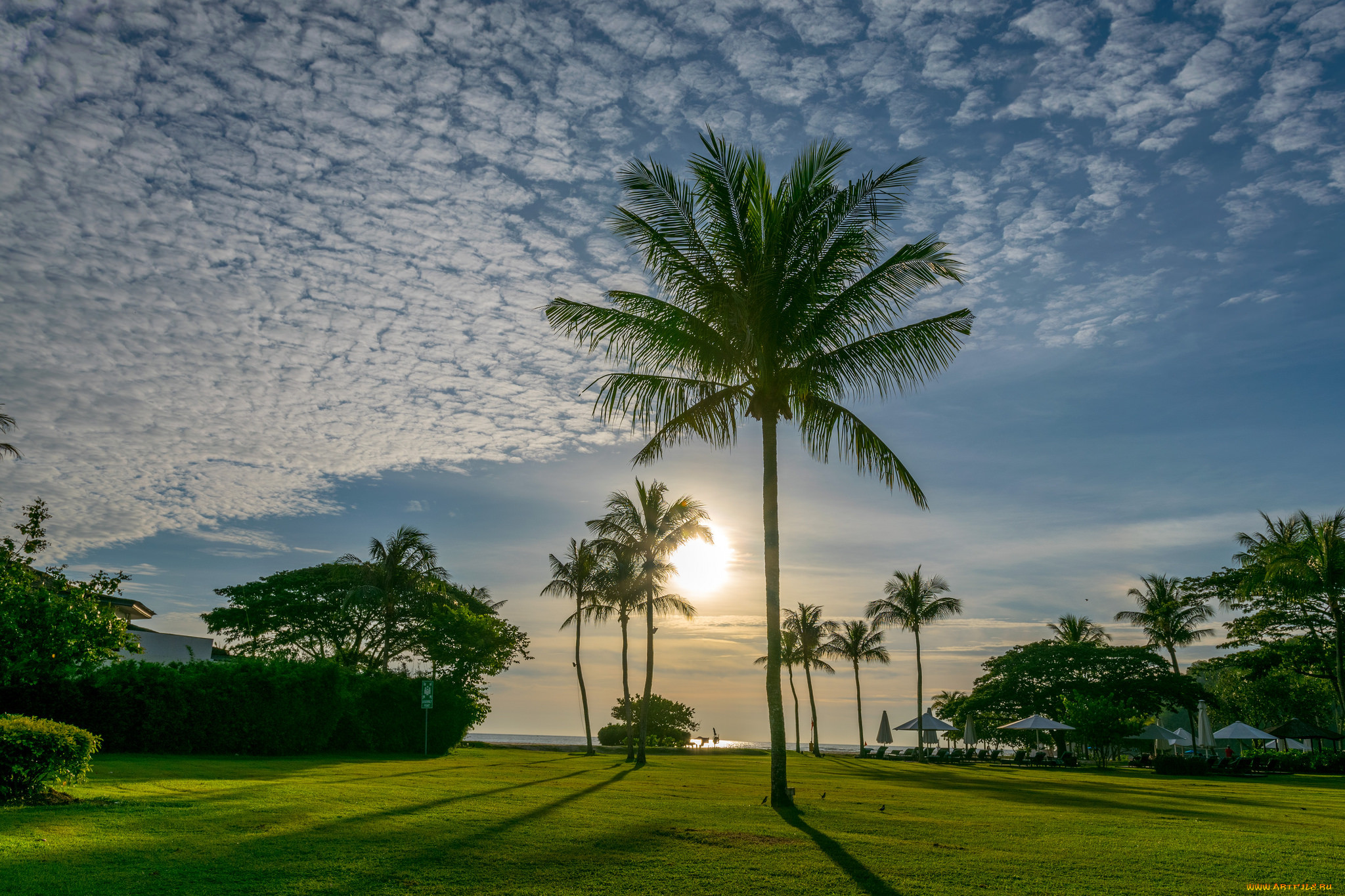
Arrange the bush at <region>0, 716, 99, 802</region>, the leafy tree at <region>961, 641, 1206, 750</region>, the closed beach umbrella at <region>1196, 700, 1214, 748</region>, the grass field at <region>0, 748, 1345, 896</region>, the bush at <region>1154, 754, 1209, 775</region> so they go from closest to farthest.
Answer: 1. the grass field at <region>0, 748, 1345, 896</region>
2. the bush at <region>0, 716, 99, 802</region>
3. the bush at <region>1154, 754, 1209, 775</region>
4. the closed beach umbrella at <region>1196, 700, 1214, 748</region>
5. the leafy tree at <region>961, 641, 1206, 750</region>

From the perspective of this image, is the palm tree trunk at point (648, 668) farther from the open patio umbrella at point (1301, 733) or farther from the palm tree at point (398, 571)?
the open patio umbrella at point (1301, 733)

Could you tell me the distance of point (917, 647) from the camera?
162 ft

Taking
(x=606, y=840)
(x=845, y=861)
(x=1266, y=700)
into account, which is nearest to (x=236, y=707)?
(x=606, y=840)

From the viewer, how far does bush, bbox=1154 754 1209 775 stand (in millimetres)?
31484

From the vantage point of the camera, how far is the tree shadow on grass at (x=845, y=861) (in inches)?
280

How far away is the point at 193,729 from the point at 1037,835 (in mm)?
22234

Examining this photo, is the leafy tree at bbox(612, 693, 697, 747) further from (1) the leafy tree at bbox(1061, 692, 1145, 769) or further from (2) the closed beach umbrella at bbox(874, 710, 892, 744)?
(1) the leafy tree at bbox(1061, 692, 1145, 769)

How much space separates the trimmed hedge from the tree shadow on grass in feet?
57.2

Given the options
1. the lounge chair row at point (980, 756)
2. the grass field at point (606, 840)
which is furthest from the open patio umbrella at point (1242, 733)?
the grass field at point (606, 840)

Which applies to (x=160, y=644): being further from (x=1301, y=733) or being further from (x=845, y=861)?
(x=1301, y=733)

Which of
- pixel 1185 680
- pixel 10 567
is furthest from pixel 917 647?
pixel 10 567

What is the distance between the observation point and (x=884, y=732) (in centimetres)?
5438

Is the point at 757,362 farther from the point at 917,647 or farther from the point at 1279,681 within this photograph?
the point at 1279,681

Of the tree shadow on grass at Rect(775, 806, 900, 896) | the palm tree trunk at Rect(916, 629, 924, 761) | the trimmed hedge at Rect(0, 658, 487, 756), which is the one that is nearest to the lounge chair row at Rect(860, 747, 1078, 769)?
the palm tree trunk at Rect(916, 629, 924, 761)
